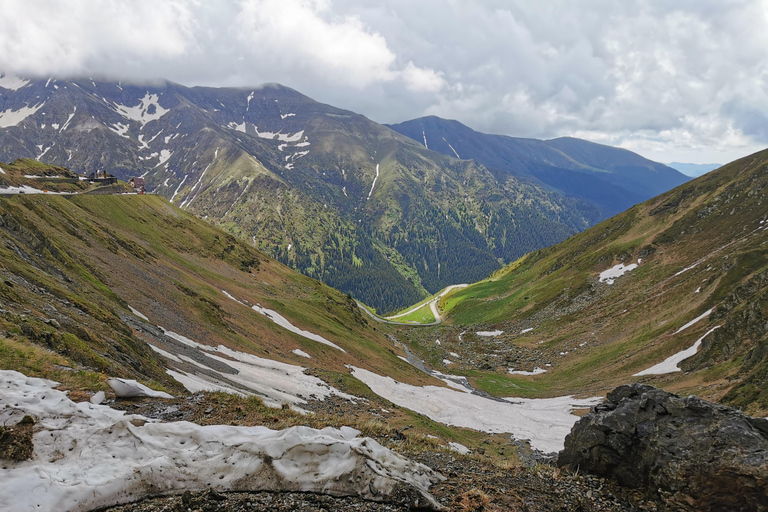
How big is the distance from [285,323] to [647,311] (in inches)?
3033

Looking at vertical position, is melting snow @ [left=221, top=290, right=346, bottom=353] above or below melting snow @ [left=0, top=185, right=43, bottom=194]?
below

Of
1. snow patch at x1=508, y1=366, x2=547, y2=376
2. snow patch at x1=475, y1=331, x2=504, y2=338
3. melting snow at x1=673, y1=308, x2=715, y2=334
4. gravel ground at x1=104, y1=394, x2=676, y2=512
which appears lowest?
snow patch at x1=508, y1=366, x2=547, y2=376

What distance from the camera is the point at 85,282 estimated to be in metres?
35.0

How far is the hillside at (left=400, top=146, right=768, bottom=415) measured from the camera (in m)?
54.5

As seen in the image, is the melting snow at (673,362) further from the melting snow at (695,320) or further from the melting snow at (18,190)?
the melting snow at (18,190)

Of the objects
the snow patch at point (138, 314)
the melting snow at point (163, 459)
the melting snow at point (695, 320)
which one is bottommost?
the snow patch at point (138, 314)

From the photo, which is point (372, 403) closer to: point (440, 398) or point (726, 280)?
point (440, 398)

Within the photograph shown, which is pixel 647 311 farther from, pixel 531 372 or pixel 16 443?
pixel 16 443

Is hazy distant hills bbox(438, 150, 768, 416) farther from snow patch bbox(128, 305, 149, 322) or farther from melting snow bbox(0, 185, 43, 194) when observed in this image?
melting snow bbox(0, 185, 43, 194)

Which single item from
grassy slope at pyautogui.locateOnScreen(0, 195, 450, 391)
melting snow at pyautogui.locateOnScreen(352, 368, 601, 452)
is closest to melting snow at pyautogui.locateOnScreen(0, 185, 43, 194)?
grassy slope at pyautogui.locateOnScreen(0, 195, 450, 391)

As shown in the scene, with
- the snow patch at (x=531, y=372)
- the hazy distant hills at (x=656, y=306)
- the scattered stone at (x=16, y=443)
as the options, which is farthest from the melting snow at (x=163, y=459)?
the snow patch at (x=531, y=372)

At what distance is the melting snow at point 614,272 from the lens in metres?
111

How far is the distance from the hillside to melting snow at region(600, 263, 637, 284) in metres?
0.50

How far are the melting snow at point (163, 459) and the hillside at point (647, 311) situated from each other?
131 ft
